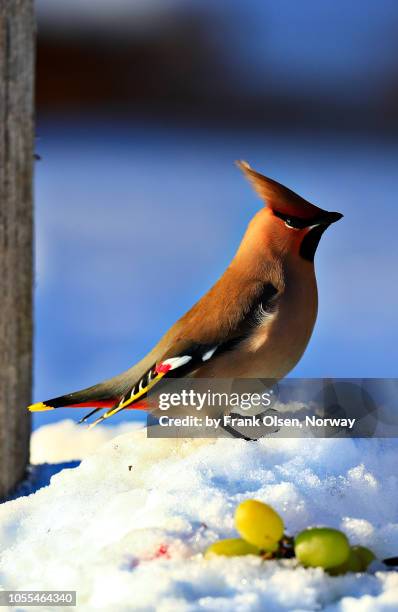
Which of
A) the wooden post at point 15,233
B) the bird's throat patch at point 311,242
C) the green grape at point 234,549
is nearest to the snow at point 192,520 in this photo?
the green grape at point 234,549

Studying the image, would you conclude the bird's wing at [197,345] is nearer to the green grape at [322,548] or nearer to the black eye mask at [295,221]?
the black eye mask at [295,221]

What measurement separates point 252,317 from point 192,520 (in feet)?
1.12

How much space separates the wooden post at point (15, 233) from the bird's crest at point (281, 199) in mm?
677

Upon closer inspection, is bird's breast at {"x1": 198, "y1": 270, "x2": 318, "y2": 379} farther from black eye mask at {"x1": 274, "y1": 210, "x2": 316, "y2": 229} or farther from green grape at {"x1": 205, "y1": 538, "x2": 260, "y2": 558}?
green grape at {"x1": 205, "y1": 538, "x2": 260, "y2": 558}

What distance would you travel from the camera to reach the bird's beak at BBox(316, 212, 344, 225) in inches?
45.3

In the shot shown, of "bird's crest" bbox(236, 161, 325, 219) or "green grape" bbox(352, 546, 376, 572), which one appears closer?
"green grape" bbox(352, 546, 376, 572)

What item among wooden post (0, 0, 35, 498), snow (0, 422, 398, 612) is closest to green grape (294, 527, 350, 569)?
snow (0, 422, 398, 612)

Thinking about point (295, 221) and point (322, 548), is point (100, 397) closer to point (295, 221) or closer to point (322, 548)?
point (295, 221)

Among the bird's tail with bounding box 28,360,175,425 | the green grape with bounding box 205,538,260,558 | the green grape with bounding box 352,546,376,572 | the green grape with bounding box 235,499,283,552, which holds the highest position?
the bird's tail with bounding box 28,360,175,425

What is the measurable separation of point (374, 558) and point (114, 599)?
25 cm

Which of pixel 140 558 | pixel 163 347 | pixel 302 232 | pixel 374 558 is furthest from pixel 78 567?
pixel 302 232

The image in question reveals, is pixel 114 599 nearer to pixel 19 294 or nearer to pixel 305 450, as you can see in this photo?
pixel 305 450

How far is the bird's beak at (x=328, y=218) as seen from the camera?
3.77 feet

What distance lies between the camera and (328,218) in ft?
3.78
